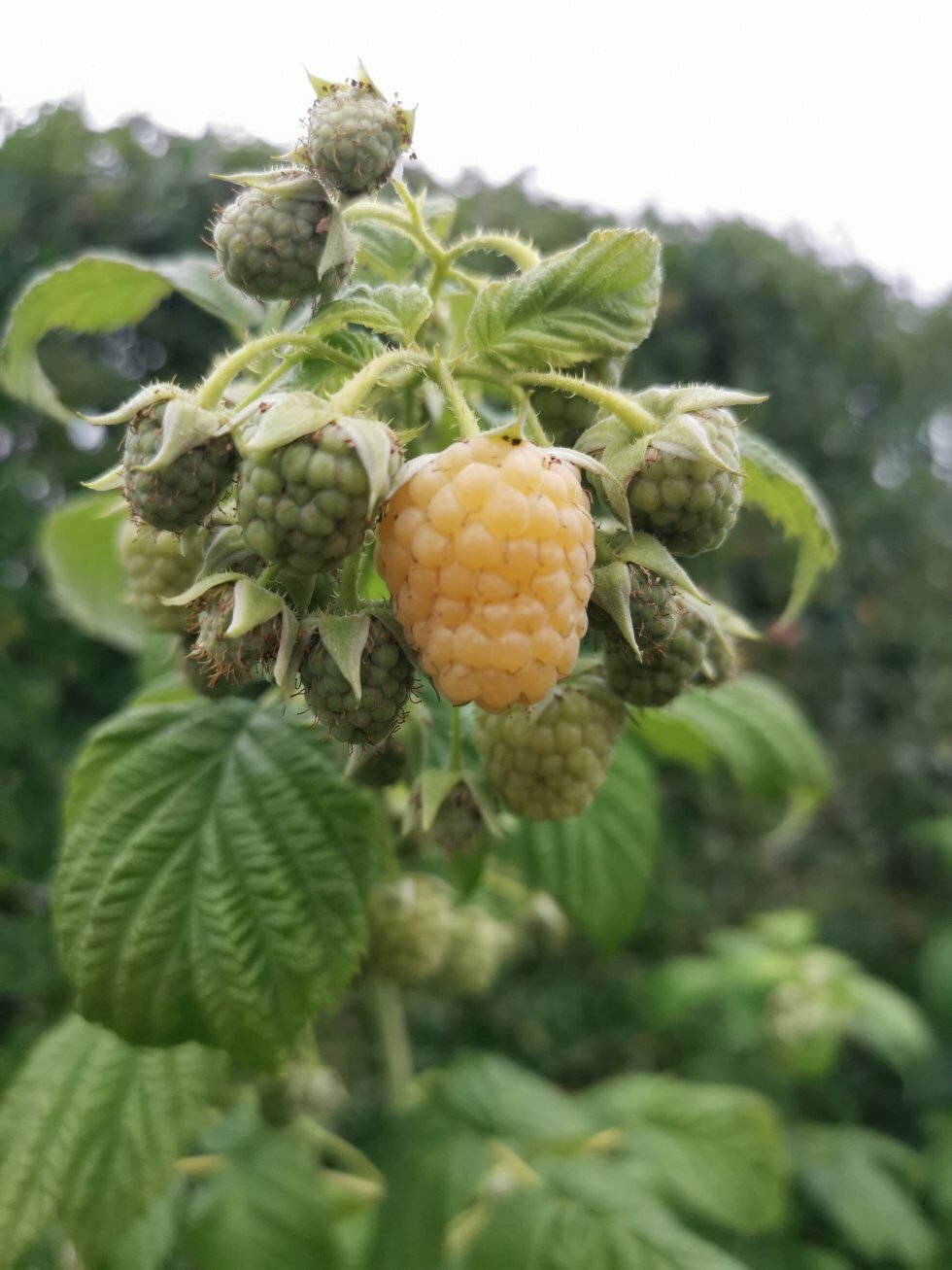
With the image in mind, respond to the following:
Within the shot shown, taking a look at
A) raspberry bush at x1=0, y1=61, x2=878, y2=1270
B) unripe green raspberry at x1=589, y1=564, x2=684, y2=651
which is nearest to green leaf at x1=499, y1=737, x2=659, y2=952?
raspberry bush at x1=0, y1=61, x2=878, y2=1270

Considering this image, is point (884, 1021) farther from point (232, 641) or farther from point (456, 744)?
point (232, 641)

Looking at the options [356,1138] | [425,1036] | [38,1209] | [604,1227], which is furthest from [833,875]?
[38,1209]

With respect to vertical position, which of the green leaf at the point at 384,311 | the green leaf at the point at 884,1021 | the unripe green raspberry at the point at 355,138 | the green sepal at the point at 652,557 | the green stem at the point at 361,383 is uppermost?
the unripe green raspberry at the point at 355,138

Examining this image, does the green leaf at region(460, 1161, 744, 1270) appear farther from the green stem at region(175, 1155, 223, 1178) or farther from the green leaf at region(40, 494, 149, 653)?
the green leaf at region(40, 494, 149, 653)

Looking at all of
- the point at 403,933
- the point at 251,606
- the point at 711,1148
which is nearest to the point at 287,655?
the point at 251,606

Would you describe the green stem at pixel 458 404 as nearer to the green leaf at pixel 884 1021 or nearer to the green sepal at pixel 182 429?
the green sepal at pixel 182 429

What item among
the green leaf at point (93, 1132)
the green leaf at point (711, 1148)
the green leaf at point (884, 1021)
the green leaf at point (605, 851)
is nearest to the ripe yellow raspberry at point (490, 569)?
the green leaf at point (605, 851)
